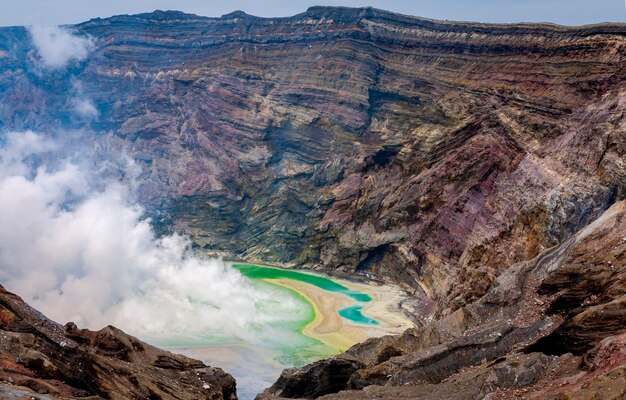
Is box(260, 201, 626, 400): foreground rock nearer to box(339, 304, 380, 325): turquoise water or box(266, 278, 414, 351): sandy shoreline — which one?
box(266, 278, 414, 351): sandy shoreline

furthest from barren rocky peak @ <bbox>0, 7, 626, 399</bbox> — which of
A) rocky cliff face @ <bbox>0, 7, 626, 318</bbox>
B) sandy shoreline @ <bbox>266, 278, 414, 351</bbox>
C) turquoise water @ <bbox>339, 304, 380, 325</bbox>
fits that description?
turquoise water @ <bbox>339, 304, 380, 325</bbox>

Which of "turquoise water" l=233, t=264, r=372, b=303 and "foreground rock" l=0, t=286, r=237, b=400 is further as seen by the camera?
"turquoise water" l=233, t=264, r=372, b=303

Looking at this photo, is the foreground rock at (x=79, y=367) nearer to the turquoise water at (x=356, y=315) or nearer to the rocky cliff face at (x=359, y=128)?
the rocky cliff face at (x=359, y=128)

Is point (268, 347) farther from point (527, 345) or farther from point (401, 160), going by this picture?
point (401, 160)

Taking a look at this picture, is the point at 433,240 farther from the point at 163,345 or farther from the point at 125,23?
the point at 125,23

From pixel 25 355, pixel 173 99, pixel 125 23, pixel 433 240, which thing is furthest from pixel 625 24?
pixel 125 23

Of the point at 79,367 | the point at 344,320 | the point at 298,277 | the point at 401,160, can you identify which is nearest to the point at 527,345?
the point at 79,367
